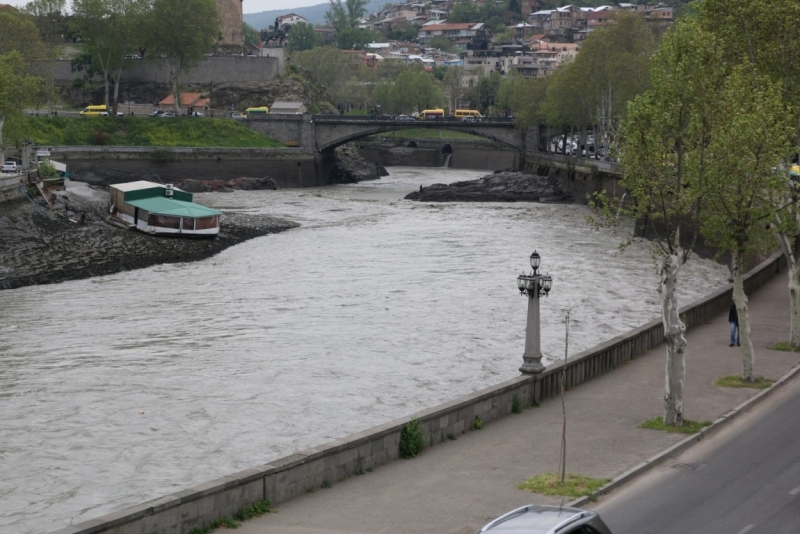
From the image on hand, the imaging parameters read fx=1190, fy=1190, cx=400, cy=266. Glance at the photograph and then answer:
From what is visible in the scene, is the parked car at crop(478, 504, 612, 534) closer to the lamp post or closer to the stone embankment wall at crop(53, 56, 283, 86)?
the lamp post

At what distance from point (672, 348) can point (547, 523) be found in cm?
1171

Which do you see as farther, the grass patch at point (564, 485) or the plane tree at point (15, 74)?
the plane tree at point (15, 74)

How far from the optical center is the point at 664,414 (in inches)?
861

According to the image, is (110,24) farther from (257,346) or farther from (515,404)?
(515,404)

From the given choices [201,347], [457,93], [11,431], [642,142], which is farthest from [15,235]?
[457,93]

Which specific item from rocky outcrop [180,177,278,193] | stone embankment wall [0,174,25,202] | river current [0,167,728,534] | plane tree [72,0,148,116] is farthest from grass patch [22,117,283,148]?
river current [0,167,728,534]

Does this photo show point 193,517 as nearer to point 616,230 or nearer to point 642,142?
point 642,142

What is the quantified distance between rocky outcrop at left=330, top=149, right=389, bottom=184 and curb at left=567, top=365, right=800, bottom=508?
87216 millimetres

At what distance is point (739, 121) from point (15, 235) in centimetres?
3594

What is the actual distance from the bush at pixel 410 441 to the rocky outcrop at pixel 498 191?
2667 inches

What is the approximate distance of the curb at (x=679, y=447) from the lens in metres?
17.2

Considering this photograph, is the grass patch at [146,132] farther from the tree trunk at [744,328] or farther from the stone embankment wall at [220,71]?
the tree trunk at [744,328]

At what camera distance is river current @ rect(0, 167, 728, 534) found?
22.9 meters

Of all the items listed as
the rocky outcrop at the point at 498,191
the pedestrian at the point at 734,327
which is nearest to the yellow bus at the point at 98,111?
the rocky outcrop at the point at 498,191
